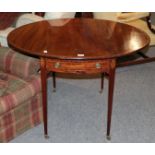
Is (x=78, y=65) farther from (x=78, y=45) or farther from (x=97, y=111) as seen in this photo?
(x=97, y=111)

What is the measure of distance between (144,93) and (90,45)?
1078 mm

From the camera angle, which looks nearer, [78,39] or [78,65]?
[78,65]

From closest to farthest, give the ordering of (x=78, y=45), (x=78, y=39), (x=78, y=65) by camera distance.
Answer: (x=78, y=65) → (x=78, y=45) → (x=78, y=39)

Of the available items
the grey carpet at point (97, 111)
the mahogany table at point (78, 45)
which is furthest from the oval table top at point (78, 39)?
the grey carpet at point (97, 111)

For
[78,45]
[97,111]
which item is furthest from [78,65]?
[97,111]

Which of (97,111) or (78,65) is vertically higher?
(78,65)

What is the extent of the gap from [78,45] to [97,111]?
0.78m

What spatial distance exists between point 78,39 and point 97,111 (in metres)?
0.74

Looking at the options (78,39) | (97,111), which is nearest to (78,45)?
(78,39)

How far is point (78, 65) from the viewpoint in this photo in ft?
6.06

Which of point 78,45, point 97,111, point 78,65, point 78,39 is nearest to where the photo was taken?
point 78,65

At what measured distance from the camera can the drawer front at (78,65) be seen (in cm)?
184

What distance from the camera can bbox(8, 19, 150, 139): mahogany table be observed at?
72.0 inches

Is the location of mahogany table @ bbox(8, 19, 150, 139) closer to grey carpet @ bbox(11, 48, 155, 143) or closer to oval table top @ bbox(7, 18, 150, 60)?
oval table top @ bbox(7, 18, 150, 60)
